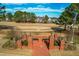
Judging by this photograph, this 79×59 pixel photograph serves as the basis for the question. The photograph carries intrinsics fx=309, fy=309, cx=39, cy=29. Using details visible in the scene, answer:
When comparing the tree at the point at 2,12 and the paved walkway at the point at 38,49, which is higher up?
the tree at the point at 2,12

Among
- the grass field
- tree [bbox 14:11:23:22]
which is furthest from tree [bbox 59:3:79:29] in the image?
tree [bbox 14:11:23:22]

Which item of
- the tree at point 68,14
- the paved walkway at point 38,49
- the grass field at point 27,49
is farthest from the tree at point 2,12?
the tree at point 68,14

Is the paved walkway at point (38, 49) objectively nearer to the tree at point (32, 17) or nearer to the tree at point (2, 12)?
the tree at point (32, 17)

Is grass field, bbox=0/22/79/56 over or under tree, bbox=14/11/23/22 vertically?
under

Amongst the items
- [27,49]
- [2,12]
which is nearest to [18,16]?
[2,12]

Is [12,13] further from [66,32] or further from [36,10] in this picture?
[66,32]

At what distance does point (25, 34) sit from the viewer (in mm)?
3492

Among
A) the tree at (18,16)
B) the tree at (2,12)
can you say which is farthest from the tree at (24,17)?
the tree at (2,12)

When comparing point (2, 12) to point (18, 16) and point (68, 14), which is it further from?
point (68, 14)

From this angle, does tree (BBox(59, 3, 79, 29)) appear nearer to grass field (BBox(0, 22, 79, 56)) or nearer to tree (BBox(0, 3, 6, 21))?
grass field (BBox(0, 22, 79, 56))

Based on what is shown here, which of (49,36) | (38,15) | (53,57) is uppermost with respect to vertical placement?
(38,15)

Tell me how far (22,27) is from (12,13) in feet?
0.64

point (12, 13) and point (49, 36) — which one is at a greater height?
point (12, 13)

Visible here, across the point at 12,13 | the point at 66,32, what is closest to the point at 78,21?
the point at 66,32
